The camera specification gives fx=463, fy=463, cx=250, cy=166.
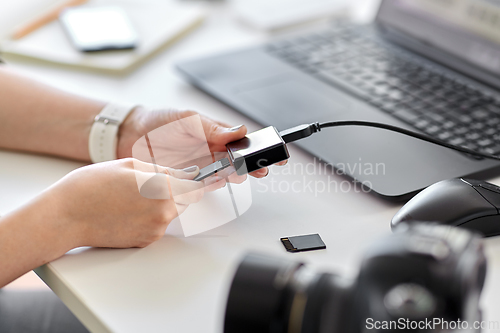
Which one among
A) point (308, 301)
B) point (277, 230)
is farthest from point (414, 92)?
point (308, 301)

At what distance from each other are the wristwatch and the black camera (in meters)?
0.33

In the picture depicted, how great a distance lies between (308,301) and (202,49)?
2.26 ft

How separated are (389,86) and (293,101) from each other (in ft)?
0.51

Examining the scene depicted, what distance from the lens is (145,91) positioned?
0.74m

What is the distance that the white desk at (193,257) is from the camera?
37 centimetres

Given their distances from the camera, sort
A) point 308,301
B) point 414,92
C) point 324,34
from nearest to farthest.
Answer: point 308,301 → point 414,92 → point 324,34

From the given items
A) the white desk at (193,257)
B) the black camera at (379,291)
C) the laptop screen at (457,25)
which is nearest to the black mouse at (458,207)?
the white desk at (193,257)

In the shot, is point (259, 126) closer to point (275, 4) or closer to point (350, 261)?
point (350, 261)

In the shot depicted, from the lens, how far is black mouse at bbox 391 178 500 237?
0.43 meters

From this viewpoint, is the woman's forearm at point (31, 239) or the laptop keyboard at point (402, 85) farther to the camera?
the laptop keyboard at point (402, 85)

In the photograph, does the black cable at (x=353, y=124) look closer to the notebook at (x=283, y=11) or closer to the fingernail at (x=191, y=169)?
the fingernail at (x=191, y=169)

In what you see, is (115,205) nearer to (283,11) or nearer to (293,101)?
(293,101)

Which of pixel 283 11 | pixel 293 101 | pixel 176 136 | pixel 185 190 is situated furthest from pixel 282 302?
pixel 283 11

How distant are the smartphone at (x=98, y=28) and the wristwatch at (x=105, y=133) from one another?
0.25 metres
